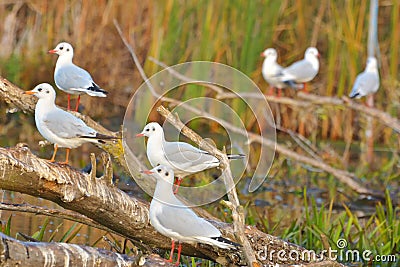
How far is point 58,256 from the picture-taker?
3428 millimetres

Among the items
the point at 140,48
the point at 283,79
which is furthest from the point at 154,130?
the point at 140,48

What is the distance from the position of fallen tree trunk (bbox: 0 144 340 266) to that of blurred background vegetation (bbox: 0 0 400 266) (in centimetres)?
440

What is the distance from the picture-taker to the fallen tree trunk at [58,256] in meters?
3.25

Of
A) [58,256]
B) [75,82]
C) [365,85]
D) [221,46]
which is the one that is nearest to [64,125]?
[75,82]

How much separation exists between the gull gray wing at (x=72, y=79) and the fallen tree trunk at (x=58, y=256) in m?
1.26

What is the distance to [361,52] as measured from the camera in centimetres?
1052

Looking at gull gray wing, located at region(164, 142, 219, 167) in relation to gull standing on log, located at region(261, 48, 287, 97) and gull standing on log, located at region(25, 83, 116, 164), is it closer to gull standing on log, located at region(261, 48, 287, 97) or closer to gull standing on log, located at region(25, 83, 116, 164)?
gull standing on log, located at region(25, 83, 116, 164)

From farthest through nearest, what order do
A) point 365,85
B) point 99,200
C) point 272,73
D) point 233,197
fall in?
point 272,73 → point 365,85 → point 99,200 → point 233,197

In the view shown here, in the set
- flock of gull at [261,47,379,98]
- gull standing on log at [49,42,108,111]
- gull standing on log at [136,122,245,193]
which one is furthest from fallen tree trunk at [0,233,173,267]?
flock of gull at [261,47,379,98]

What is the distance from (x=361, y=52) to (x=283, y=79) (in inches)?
106

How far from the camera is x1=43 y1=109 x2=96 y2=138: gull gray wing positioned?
402 centimetres

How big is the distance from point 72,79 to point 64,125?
0.69 metres

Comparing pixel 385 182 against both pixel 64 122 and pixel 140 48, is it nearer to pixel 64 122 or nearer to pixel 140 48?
pixel 140 48

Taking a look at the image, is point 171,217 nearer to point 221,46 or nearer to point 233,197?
point 233,197
